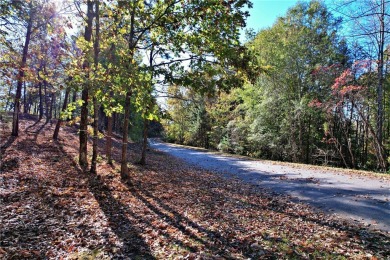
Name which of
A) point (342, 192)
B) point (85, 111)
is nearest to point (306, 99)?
point (342, 192)

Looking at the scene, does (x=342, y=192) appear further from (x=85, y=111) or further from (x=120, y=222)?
(x=85, y=111)

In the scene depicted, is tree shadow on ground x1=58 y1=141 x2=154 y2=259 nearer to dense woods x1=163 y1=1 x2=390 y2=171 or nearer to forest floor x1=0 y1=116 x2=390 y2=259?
forest floor x1=0 y1=116 x2=390 y2=259

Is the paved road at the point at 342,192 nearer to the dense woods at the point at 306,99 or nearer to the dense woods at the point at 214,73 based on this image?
the dense woods at the point at 214,73

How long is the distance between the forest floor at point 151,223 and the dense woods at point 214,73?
1697 millimetres

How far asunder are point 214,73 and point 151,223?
14.8ft

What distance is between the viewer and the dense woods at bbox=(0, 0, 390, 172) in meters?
6.75

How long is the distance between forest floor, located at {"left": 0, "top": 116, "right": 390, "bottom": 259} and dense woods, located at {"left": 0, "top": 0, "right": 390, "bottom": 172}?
66.8 inches

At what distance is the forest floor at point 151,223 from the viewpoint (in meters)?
3.76

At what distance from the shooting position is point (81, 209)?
5.29m

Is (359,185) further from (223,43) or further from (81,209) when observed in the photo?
(81,209)

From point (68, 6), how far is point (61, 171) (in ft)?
17.6

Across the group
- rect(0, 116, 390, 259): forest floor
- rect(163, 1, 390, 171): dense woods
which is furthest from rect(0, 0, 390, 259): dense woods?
rect(163, 1, 390, 171): dense woods

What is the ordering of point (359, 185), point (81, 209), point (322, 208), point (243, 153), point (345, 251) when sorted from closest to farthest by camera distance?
Result: point (345, 251) < point (81, 209) < point (322, 208) < point (359, 185) < point (243, 153)

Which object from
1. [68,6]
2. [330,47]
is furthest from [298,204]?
[330,47]
